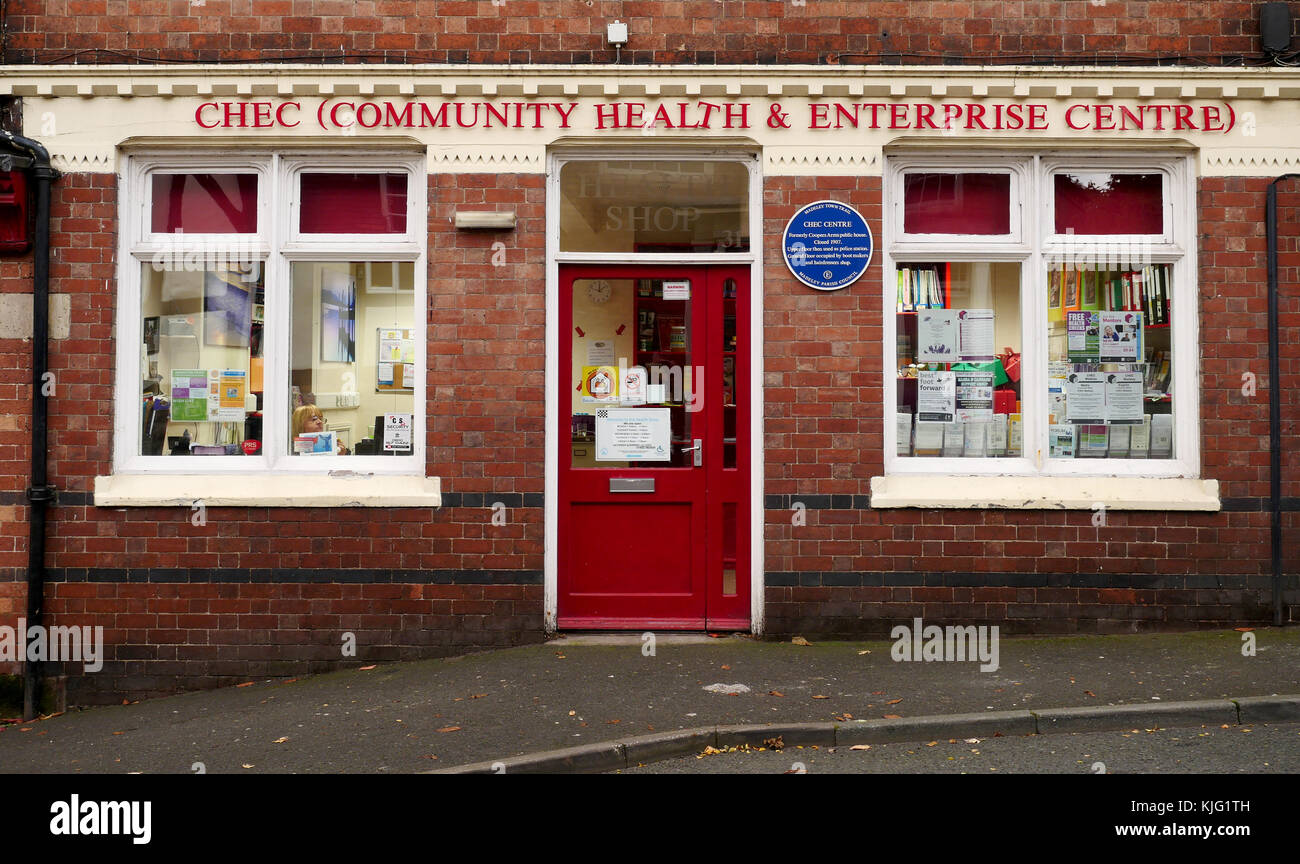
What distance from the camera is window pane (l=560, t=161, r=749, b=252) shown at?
7.86 meters

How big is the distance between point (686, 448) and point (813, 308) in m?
1.36

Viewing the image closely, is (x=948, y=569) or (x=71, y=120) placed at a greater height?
(x=71, y=120)

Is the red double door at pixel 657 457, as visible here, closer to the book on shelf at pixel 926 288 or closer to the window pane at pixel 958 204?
the book on shelf at pixel 926 288

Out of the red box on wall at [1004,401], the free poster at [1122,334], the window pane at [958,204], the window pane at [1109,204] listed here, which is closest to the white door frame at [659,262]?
the window pane at [958,204]

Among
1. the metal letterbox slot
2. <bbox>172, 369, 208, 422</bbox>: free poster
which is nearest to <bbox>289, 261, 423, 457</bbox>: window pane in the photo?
<bbox>172, 369, 208, 422</bbox>: free poster

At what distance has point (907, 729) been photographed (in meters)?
5.83

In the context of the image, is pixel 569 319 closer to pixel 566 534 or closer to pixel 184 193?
pixel 566 534

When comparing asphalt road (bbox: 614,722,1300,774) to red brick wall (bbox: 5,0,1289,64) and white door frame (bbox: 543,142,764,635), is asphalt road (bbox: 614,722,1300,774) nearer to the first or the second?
white door frame (bbox: 543,142,764,635)

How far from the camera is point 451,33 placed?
25.3 feet

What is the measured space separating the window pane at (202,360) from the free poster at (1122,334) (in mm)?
6185

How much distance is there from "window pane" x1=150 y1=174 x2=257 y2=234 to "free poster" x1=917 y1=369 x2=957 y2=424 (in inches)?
198

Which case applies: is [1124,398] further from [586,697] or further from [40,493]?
[40,493]

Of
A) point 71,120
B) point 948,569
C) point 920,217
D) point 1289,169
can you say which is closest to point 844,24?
point 920,217

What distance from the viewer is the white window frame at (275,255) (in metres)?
7.82
